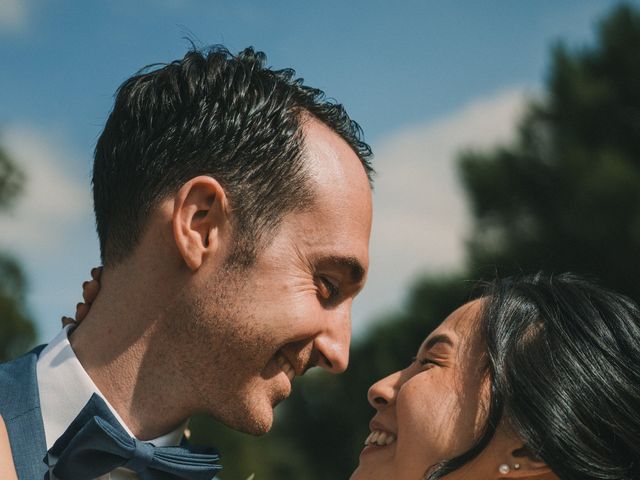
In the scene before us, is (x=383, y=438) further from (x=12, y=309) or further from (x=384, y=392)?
(x=12, y=309)

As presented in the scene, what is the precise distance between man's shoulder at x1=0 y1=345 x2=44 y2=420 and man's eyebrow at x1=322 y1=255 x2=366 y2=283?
1.09m

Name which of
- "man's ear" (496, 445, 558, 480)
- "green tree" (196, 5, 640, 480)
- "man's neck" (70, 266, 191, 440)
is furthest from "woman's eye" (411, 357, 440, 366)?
"green tree" (196, 5, 640, 480)

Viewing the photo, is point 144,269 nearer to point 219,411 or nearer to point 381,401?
point 219,411

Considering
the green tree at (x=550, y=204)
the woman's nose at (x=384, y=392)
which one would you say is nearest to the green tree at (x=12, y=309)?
the green tree at (x=550, y=204)

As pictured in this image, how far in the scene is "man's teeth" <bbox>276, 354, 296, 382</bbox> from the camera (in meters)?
3.43

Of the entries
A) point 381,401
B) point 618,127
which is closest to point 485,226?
point 618,127

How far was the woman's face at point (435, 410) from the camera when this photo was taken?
3.69 meters

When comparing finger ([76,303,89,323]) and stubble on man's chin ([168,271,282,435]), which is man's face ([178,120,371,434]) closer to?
stubble on man's chin ([168,271,282,435])

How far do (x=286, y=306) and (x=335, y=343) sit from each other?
0.26m

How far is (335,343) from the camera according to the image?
11.3 ft

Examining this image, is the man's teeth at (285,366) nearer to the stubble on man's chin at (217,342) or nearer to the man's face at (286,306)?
the man's face at (286,306)

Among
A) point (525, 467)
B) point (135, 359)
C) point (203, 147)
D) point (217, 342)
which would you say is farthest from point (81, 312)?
point (525, 467)

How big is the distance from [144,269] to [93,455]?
0.68 meters

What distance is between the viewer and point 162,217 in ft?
10.9
